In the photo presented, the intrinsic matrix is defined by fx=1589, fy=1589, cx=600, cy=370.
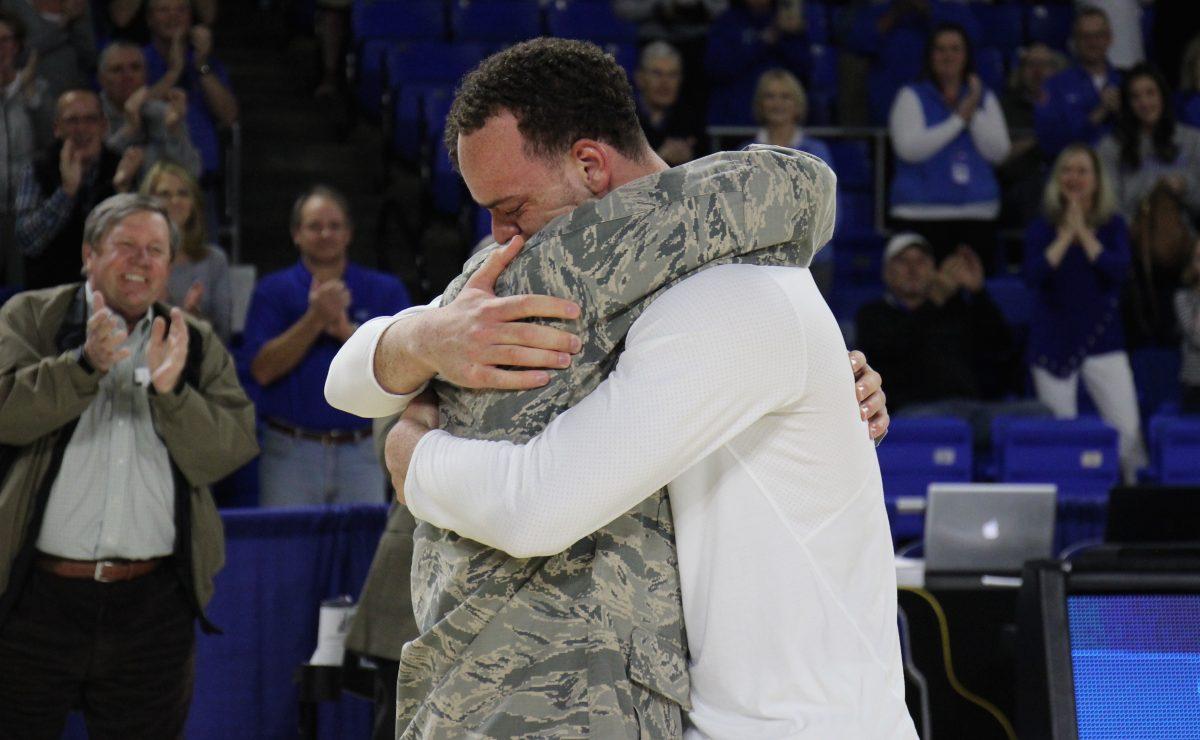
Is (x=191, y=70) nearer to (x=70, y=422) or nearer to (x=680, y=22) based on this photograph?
(x=680, y=22)

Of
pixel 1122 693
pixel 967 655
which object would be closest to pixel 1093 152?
pixel 967 655

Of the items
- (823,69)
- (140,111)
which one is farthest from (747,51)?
(140,111)

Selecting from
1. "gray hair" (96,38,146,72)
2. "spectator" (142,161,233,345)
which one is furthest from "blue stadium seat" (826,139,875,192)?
"spectator" (142,161,233,345)

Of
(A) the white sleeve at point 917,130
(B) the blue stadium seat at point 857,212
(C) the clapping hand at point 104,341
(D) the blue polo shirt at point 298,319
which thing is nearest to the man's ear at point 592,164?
(C) the clapping hand at point 104,341

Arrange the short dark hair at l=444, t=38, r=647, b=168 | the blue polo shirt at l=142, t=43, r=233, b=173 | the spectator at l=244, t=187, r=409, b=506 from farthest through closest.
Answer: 1. the blue polo shirt at l=142, t=43, r=233, b=173
2. the spectator at l=244, t=187, r=409, b=506
3. the short dark hair at l=444, t=38, r=647, b=168

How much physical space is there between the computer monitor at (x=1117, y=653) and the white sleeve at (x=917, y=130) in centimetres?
551

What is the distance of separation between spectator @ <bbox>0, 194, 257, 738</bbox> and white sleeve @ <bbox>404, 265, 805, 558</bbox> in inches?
108

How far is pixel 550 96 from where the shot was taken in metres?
2.06

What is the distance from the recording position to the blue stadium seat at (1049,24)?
37.0ft

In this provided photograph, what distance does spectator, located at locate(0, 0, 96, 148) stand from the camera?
8086mm

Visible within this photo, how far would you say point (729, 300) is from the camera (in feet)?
6.44

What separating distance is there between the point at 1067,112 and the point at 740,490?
8.33 m

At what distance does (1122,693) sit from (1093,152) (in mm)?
5116

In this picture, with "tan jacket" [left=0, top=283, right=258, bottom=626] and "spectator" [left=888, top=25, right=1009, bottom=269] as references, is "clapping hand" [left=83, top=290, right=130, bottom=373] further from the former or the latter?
"spectator" [left=888, top=25, right=1009, bottom=269]
